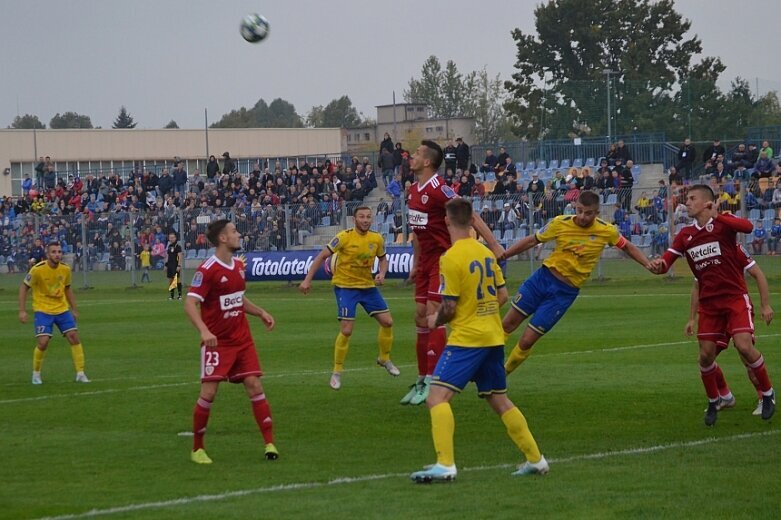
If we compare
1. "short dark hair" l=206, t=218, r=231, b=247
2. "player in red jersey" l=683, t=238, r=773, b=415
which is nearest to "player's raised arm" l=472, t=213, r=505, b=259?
"player in red jersey" l=683, t=238, r=773, b=415

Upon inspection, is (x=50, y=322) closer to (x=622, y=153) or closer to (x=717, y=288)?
(x=717, y=288)

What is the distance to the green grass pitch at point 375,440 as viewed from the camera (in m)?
8.91

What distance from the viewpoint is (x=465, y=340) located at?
9.51 meters

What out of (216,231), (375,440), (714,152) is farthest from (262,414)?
(714,152)

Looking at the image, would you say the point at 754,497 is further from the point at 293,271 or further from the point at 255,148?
the point at 255,148

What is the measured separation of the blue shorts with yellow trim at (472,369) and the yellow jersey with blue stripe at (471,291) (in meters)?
0.07

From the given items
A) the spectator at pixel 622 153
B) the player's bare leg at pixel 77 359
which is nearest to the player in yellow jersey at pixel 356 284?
the player's bare leg at pixel 77 359

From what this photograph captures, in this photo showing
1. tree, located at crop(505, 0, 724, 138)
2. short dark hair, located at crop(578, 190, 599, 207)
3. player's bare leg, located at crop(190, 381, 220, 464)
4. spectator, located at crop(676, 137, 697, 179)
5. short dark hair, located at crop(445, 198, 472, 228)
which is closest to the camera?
short dark hair, located at crop(445, 198, 472, 228)

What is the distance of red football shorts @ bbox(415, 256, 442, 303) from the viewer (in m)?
13.5

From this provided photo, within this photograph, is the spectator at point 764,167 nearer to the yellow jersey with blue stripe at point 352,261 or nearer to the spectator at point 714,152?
the spectator at point 714,152

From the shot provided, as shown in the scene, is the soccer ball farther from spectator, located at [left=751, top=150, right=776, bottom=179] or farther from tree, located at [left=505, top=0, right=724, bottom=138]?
tree, located at [left=505, top=0, right=724, bottom=138]

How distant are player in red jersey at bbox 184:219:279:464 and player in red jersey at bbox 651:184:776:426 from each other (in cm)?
421

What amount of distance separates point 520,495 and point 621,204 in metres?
27.3

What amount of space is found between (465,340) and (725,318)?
13.0 ft
